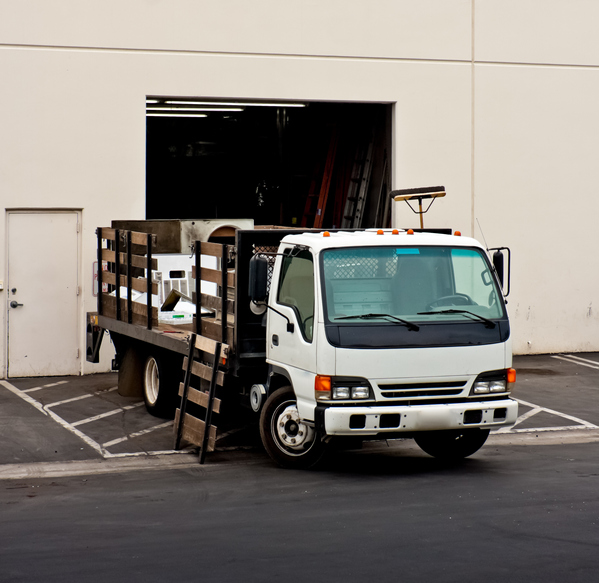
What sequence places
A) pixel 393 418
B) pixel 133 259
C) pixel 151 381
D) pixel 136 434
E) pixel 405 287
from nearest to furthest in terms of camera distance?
1. pixel 393 418
2. pixel 405 287
3. pixel 136 434
4. pixel 133 259
5. pixel 151 381

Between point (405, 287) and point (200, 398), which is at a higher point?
point (405, 287)

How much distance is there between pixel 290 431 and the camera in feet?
30.4

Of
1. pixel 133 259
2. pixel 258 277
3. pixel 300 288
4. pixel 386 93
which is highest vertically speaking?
pixel 386 93

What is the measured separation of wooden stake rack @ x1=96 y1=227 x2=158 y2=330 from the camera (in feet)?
37.8

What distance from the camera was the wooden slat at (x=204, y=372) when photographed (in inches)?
386

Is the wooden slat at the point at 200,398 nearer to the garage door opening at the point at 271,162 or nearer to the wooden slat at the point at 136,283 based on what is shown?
the wooden slat at the point at 136,283

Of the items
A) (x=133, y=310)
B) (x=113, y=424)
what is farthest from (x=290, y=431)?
(x=133, y=310)

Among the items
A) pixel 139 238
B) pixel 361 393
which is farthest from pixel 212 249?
pixel 361 393

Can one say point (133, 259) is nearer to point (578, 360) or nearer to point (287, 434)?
point (287, 434)

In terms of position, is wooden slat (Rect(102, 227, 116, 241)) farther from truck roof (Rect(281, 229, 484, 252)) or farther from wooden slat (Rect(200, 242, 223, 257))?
truck roof (Rect(281, 229, 484, 252))

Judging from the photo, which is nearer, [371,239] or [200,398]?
[371,239]

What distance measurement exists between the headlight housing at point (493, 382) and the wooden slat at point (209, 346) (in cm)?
255

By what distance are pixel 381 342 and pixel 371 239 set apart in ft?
3.65

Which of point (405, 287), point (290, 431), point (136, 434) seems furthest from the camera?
point (136, 434)
